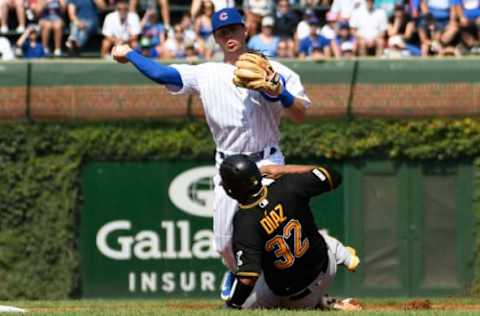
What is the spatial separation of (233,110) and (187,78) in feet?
1.30

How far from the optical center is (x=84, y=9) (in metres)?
16.4

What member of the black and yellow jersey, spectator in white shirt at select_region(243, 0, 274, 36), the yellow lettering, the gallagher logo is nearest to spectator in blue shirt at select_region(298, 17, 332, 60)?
spectator in white shirt at select_region(243, 0, 274, 36)

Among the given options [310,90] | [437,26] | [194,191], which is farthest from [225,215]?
[437,26]

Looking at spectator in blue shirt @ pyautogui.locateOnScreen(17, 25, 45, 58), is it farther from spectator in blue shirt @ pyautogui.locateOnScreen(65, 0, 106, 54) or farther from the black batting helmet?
the black batting helmet

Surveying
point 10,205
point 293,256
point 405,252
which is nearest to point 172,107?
point 10,205

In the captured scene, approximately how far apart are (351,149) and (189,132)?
6.04ft

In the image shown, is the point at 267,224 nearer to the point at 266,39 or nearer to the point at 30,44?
the point at 266,39

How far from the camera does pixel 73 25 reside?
16.2 m

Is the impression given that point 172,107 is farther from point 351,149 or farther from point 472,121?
point 472,121

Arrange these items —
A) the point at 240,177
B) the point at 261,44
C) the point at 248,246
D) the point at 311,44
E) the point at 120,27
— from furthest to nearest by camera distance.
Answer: the point at 120,27 → the point at 311,44 → the point at 261,44 → the point at 248,246 → the point at 240,177

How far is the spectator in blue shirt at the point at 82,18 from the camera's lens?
1620 cm

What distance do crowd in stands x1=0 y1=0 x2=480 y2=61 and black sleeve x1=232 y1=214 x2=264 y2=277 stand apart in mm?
7682

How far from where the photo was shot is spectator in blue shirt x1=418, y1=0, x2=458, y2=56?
51.0 feet

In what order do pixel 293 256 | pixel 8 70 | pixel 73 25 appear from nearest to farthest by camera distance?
pixel 293 256, pixel 8 70, pixel 73 25
